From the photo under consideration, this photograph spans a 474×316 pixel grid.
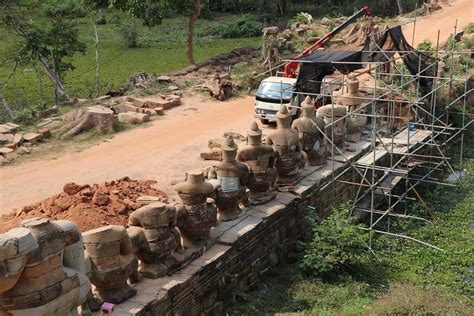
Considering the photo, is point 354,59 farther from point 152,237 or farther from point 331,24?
point 331,24

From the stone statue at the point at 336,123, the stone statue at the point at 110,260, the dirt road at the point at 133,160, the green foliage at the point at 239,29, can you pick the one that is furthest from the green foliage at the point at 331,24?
the stone statue at the point at 110,260

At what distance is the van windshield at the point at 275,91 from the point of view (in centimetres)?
1673

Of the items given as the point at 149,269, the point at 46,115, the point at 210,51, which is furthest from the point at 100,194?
the point at 210,51

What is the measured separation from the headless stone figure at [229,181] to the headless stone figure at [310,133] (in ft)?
8.77

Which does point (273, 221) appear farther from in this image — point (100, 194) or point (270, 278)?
point (100, 194)

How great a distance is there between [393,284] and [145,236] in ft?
15.4

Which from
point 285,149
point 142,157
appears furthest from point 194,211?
point 142,157

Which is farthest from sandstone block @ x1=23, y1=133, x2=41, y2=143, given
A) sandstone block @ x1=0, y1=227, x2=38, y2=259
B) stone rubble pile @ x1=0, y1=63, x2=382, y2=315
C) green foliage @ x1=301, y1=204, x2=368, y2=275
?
sandstone block @ x1=0, y1=227, x2=38, y2=259

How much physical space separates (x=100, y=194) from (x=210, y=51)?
2391 cm

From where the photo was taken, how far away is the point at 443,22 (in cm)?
3009

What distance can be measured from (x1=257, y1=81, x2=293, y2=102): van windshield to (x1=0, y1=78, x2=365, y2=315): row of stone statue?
125 inches

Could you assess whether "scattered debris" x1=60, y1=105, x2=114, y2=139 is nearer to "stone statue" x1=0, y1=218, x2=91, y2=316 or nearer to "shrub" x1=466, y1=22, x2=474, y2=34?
"stone statue" x1=0, y1=218, x2=91, y2=316

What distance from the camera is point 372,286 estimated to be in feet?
35.4

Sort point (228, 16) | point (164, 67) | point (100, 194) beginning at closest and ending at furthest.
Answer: point (100, 194) < point (164, 67) < point (228, 16)
